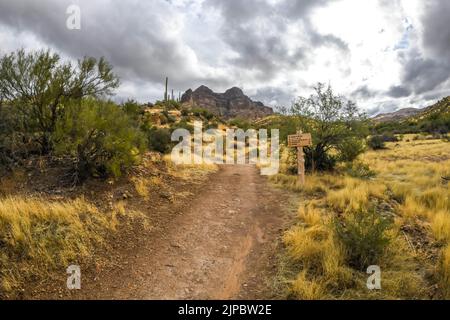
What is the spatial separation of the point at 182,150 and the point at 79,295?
13202mm

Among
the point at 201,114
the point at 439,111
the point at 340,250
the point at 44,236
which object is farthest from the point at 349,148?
the point at 439,111

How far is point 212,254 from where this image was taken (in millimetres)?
5605

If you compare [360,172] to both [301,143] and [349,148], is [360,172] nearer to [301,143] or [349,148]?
[349,148]

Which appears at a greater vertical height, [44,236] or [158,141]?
[158,141]

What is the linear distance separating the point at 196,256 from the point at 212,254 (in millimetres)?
312

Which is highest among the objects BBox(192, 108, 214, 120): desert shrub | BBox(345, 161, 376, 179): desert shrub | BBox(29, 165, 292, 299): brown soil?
BBox(192, 108, 214, 120): desert shrub

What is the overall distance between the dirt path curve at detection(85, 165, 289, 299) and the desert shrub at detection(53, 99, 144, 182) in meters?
2.89

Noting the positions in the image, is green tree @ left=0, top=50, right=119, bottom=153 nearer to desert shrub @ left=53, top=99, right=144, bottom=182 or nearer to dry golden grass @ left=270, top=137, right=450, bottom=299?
desert shrub @ left=53, top=99, right=144, bottom=182

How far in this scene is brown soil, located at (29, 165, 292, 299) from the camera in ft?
14.5

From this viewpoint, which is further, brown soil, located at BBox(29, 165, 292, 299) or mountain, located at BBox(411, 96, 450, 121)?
mountain, located at BBox(411, 96, 450, 121)

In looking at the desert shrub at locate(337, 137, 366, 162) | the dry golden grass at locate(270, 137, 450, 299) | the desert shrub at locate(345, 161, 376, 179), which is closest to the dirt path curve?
the dry golden grass at locate(270, 137, 450, 299)

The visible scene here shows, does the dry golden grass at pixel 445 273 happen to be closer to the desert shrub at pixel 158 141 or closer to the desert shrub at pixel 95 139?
the desert shrub at pixel 95 139

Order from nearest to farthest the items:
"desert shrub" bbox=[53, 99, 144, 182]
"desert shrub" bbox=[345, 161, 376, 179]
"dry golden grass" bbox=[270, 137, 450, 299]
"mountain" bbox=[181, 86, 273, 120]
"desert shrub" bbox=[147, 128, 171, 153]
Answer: "dry golden grass" bbox=[270, 137, 450, 299], "desert shrub" bbox=[53, 99, 144, 182], "desert shrub" bbox=[345, 161, 376, 179], "desert shrub" bbox=[147, 128, 171, 153], "mountain" bbox=[181, 86, 273, 120]

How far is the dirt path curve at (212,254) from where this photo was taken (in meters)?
4.45
